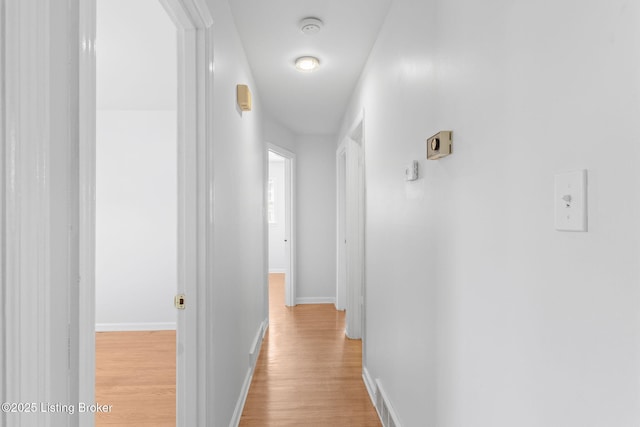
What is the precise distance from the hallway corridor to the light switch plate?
1.91 metres

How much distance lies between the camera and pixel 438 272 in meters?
1.37

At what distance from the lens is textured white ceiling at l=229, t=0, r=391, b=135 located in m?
2.03

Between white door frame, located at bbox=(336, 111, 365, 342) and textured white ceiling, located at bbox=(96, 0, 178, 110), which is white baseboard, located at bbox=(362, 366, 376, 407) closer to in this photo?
white door frame, located at bbox=(336, 111, 365, 342)

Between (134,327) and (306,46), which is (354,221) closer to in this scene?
(306,46)

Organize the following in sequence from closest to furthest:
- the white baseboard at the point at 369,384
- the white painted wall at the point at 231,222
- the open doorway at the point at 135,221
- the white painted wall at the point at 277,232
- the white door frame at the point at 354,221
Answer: the white painted wall at the point at 231,222
the white baseboard at the point at 369,384
the white door frame at the point at 354,221
the open doorway at the point at 135,221
the white painted wall at the point at 277,232

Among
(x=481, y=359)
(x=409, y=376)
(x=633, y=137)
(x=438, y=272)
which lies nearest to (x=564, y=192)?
(x=633, y=137)

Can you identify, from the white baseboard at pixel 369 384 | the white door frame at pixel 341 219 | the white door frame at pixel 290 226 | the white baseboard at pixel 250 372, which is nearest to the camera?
the white baseboard at pixel 250 372

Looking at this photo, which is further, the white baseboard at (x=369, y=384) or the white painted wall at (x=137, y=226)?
the white painted wall at (x=137, y=226)

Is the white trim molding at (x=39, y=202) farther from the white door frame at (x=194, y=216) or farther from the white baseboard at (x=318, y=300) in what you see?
the white baseboard at (x=318, y=300)

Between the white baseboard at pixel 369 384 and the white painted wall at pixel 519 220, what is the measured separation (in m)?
0.68

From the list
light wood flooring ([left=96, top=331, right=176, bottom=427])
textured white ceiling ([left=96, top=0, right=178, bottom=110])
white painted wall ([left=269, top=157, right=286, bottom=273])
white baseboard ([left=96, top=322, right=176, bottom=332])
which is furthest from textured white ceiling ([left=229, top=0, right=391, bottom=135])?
white painted wall ([left=269, top=157, right=286, bottom=273])

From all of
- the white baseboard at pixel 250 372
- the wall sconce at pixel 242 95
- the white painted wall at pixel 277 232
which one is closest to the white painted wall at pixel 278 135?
the wall sconce at pixel 242 95

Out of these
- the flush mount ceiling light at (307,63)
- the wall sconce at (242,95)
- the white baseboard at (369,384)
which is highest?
the flush mount ceiling light at (307,63)

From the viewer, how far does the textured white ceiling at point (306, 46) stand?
2.03 meters
